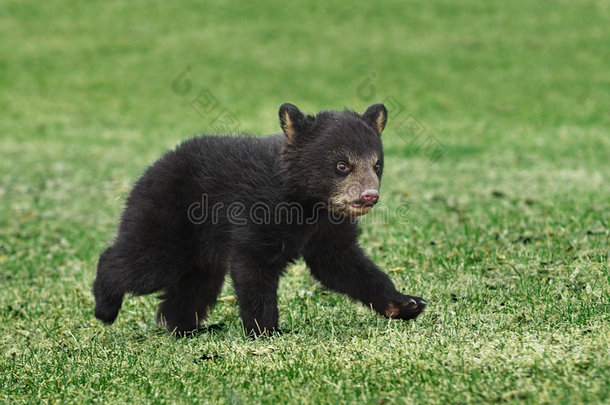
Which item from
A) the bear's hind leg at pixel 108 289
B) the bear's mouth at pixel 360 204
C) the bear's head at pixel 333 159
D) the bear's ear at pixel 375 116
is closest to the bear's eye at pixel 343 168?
the bear's head at pixel 333 159

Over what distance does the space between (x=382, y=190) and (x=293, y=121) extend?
7860 millimetres

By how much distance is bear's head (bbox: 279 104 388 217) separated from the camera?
612 centimetres

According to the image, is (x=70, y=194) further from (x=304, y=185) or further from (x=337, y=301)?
(x=304, y=185)

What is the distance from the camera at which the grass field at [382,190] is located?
5.34 metres

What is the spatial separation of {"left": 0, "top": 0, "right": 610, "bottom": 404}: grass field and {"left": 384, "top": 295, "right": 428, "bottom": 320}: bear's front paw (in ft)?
0.28

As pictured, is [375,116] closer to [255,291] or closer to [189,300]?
[255,291]

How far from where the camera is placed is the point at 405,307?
664cm

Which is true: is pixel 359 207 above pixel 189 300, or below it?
above

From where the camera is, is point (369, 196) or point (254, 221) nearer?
point (369, 196)

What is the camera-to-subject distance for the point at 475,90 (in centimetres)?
2655

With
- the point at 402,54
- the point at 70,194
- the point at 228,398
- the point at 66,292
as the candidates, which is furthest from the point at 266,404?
the point at 402,54

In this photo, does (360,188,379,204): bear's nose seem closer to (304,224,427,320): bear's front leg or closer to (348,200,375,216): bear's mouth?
(348,200,375,216): bear's mouth

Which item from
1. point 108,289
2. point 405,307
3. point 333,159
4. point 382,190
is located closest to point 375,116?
point 333,159

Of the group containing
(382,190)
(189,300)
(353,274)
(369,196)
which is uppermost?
(369,196)
